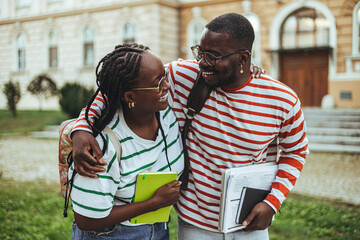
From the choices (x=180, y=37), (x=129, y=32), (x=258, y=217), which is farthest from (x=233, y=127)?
(x=129, y=32)

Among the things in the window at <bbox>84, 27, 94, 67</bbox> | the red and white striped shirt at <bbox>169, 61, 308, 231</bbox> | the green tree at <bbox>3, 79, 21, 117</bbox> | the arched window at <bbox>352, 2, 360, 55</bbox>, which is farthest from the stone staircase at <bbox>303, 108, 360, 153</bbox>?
the window at <bbox>84, 27, 94, 67</bbox>

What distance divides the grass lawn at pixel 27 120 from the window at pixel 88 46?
4.75m

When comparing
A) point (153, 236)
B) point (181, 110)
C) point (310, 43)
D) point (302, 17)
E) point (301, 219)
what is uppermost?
point (302, 17)

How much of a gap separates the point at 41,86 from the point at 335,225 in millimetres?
16621

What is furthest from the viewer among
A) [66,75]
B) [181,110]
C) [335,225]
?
[66,75]

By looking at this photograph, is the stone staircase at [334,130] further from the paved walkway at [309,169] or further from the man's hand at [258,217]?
the man's hand at [258,217]

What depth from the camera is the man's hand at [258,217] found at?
2.03m

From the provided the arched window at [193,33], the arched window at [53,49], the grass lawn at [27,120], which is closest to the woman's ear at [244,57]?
the grass lawn at [27,120]

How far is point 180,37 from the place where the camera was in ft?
64.1

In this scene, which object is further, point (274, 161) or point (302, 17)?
point (302, 17)

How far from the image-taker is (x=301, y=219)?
4.86m

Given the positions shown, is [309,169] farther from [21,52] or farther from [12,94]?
[21,52]

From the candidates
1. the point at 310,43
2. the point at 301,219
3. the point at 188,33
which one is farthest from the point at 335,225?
the point at 188,33

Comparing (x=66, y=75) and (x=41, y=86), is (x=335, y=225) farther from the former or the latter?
(x=66, y=75)
